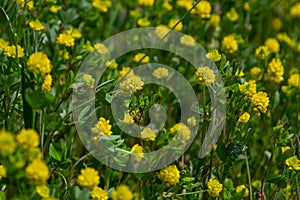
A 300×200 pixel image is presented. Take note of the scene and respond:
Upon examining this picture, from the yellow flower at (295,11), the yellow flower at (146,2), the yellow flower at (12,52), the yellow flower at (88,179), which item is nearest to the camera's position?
the yellow flower at (88,179)

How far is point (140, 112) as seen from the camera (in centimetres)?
134

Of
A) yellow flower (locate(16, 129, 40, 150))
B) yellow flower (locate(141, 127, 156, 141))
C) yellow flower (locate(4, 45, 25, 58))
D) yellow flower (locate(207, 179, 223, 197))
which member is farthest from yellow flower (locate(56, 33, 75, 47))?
yellow flower (locate(16, 129, 40, 150))

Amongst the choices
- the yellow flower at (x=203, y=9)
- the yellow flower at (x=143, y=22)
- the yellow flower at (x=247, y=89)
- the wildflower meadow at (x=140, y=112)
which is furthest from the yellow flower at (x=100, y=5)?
the yellow flower at (x=247, y=89)

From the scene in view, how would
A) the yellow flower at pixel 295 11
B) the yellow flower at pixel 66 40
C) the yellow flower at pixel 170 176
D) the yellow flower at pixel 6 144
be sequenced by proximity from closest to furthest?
the yellow flower at pixel 6 144 < the yellow flower at pixel 170 176 < the yellow flower at pixel 66 40 < the yellow flower at pixel 295 11

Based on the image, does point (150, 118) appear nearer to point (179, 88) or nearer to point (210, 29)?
point (179, 88)

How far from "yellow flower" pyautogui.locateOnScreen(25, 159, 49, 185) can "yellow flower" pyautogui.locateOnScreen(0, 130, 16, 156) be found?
4cm

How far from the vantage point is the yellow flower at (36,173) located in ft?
3.03

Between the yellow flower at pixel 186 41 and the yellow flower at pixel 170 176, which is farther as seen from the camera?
the yellow flower at pixel 186 41

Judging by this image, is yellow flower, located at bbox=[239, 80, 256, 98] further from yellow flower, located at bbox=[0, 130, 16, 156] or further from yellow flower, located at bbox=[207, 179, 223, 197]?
yellow flower, located at bbox=[0, 130, 16, 156]

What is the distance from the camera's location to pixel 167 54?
1875 mm

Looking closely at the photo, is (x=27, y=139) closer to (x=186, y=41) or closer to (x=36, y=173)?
(x=36, y=173)

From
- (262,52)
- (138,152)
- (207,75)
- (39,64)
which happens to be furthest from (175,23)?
(39,64)

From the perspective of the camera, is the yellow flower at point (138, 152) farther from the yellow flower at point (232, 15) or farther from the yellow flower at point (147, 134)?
the yellow flower at point (232, 15)

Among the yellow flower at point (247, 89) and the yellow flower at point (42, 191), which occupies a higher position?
the yellow flower at point (247, 89)
